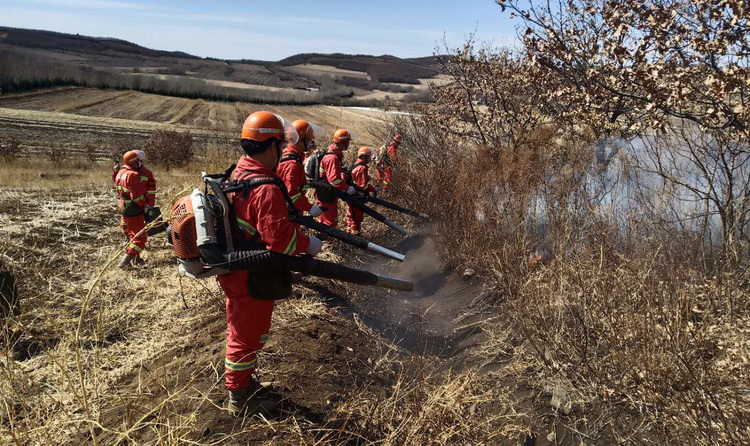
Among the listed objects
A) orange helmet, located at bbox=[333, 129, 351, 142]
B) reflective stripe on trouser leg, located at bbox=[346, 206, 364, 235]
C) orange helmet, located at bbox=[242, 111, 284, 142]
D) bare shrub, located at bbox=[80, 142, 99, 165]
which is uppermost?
orange helmet, located at bbox=[242, 111, 284, 142]

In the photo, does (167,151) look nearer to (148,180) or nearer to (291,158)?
(148,180)

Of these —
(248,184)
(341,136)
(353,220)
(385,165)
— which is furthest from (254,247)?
(385,165)

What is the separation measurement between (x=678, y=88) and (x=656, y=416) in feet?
9.19

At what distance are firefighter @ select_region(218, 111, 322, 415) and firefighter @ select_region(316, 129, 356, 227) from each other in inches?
158

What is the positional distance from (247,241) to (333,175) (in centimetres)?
426

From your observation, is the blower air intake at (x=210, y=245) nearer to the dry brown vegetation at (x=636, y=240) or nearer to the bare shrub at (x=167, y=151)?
the dry brown vegetation at (x=636, y=240)

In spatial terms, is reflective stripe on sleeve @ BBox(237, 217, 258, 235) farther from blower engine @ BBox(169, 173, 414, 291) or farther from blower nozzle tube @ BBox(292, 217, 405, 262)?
blower nozzle tube @ BBox(292, 217, 405, 262)

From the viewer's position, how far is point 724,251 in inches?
131

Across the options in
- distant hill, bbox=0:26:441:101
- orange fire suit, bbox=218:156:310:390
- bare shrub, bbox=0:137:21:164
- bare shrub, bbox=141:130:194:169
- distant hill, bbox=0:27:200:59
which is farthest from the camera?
distant hill, bbox=0:27:200:59

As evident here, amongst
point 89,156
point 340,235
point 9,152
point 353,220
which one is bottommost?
point 89,156

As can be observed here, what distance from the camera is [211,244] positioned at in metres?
2.57

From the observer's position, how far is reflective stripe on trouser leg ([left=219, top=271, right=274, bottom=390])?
280 centimetres

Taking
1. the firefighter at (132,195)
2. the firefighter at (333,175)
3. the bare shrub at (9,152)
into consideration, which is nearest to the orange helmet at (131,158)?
the firefighter at (132,195)

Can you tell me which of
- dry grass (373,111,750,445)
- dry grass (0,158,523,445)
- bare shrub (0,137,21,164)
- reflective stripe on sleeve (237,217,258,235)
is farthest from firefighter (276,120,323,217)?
bare shrub (0,137,21,164)
